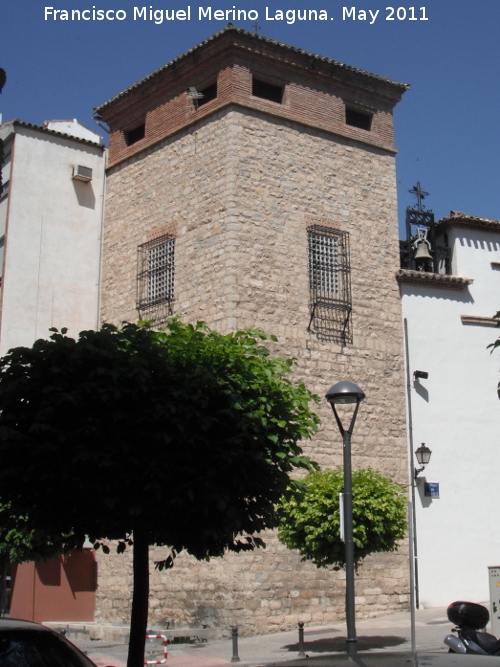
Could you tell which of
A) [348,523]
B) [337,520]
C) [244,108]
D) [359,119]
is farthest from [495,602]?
[359,119]

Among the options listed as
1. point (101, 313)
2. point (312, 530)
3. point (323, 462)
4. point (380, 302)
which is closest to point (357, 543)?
point (312, 530)

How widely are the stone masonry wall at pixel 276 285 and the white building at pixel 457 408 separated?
56cm

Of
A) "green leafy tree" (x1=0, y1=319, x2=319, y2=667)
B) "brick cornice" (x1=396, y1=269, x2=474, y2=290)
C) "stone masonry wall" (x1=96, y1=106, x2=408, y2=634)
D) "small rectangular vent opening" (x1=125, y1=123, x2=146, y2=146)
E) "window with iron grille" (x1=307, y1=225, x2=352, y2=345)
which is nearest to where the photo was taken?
"green leafy tree" (x1=0, y1=319, x2=319, y2=667)

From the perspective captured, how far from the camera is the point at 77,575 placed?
18.9 m

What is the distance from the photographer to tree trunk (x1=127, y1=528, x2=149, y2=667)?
8.88 metres

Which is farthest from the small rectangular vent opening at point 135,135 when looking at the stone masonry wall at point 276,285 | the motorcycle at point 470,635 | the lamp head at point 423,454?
the motorcycle at point 470,635

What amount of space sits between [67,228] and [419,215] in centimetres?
824

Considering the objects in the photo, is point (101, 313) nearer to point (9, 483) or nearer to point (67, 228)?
point (67, 228)

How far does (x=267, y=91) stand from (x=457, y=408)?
7951 millimetres

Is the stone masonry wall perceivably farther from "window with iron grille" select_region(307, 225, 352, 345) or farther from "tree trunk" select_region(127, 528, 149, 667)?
"tree trunk" select_region(127, 528, 149, 667)

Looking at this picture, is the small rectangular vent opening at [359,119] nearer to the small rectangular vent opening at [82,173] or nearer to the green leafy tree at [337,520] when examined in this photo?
the small rectangular vent opening at [82,173]

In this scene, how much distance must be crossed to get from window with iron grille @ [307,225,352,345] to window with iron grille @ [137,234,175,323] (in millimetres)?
2966

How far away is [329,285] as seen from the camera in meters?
18.3

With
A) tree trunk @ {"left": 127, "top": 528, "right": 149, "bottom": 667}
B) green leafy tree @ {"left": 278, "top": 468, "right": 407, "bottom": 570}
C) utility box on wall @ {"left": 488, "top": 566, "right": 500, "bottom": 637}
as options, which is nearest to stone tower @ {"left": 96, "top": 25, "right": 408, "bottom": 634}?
green leafy tree @ {"left": 278, "top": 468, "right": 407, "bottom": 570}
